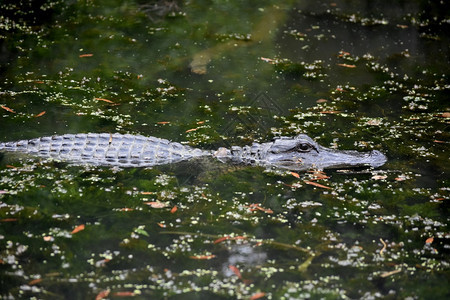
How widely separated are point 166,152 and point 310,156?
154 centimetres

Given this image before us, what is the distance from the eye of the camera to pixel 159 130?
5.99 metres

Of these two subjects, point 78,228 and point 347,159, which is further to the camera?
point 347,159

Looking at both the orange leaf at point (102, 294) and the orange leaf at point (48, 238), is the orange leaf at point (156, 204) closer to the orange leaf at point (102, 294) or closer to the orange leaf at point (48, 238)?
the orange leaf at point (48, 238)

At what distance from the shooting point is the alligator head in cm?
530

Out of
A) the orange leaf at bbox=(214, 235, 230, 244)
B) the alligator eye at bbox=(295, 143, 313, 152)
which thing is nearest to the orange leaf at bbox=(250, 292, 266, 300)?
the orange leaf at bbox=(214, 235, 230, 244)

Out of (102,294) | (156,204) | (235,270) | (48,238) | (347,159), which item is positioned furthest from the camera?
(347,159)

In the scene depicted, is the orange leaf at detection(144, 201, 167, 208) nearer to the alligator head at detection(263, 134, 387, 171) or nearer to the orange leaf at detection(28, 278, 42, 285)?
the orange leaf at detection(28, 278, 42, 285)

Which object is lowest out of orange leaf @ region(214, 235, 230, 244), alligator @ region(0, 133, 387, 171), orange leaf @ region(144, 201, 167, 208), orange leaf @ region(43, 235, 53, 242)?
orange leaf @ region(43, 235, 53, 242)

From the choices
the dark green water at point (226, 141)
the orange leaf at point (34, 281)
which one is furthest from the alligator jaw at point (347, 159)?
the orange leaf at point (34, 281)

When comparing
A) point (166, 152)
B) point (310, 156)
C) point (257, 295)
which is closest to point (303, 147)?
point (310, 156)

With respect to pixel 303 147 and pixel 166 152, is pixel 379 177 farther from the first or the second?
pixel 166 152

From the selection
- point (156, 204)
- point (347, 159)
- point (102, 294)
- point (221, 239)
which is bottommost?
point (102, 294)

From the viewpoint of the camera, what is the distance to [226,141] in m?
5.88

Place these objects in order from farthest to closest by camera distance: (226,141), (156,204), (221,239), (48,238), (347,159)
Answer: (226,141)
(347,159)
(156,204)
(221,239)
(48,238)
